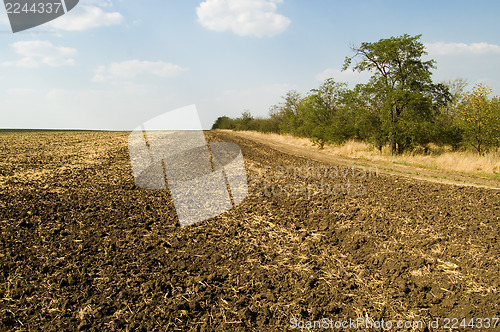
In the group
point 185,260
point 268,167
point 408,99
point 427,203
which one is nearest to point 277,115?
point 408,99

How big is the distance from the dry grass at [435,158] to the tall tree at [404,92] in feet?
3.50

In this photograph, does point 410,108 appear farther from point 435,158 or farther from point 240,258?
point 240,258

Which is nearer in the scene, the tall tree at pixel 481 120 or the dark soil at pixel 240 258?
the dark soil at pixel 240 258

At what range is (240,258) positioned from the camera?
4.82 m

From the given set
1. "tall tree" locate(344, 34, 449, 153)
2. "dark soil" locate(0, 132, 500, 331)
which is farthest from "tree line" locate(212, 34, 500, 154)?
"dark soil" locate(0, 132, 500, 331)

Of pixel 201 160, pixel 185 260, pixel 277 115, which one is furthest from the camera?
pixel 277 115

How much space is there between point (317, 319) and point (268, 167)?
7383mm

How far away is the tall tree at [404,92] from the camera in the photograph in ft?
50.9

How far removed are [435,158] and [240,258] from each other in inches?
499

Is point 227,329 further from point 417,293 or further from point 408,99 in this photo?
point 408,99

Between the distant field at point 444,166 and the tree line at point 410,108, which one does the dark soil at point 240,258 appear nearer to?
the distant field at point 444,166

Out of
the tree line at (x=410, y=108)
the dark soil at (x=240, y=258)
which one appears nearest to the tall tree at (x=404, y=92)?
the tree line at (x=410, y=108)

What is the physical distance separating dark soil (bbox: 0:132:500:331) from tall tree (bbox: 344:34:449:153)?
28.2ft

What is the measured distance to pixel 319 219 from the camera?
636 cm
